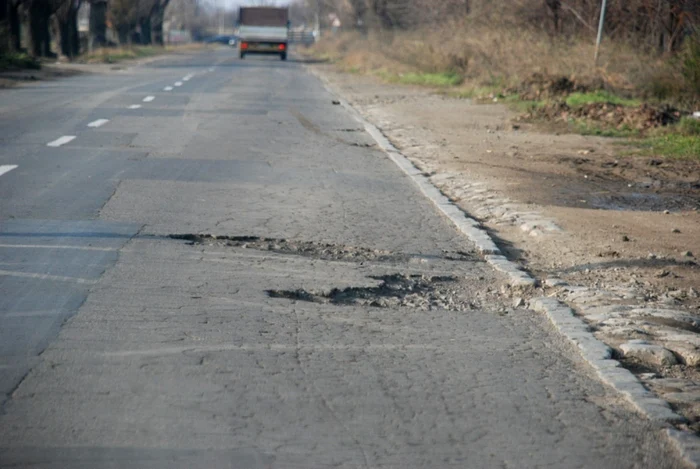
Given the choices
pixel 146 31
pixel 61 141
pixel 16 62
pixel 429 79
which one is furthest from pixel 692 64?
pixel 146 31

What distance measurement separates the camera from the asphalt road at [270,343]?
156 inches

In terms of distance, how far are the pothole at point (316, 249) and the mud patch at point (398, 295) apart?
0.64 meters

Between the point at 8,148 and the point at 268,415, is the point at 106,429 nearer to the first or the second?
the point at 268,415

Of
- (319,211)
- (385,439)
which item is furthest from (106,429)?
(319,211)

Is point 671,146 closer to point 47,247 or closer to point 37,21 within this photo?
point 47,247

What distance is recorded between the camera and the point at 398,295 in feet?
21.3

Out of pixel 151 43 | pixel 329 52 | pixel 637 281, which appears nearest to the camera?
pixel 637 281

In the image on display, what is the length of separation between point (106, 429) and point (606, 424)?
209 centimetres

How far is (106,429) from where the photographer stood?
13.1 feet

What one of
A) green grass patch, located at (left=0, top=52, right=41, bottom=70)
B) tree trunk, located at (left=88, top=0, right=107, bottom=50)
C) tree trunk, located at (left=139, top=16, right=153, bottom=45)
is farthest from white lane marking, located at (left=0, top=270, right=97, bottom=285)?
tree trunk, located at (left=139, top=16, right=153, bottom=45)

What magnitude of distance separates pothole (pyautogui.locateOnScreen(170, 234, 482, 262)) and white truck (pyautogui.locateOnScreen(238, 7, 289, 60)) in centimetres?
6138

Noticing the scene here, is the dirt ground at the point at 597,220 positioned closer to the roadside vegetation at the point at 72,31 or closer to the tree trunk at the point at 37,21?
the roadside vegetation at the point at 72,31

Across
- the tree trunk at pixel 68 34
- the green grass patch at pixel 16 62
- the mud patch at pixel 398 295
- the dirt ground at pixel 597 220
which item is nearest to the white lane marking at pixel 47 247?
the mud patch at pixel 398 295

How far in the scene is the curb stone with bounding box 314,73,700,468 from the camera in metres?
4.16
